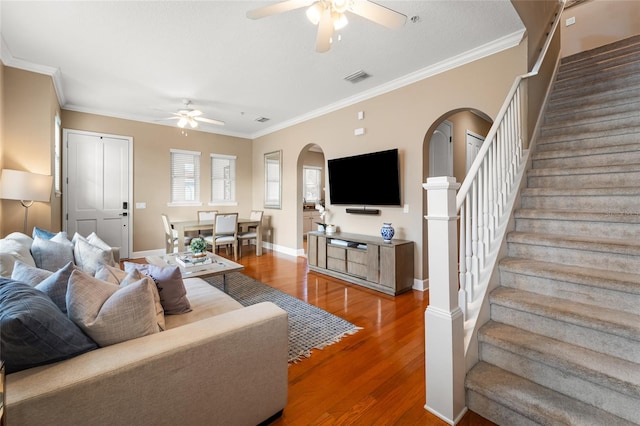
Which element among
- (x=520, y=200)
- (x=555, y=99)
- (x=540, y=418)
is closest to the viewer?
(x=540, y=418)

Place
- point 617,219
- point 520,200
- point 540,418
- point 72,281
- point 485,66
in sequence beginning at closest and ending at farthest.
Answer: point 72,281 → point 540,418 → point 617,219 → point 520,200 → point 485,66

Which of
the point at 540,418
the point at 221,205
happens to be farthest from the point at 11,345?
the point at 221,205

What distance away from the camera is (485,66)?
Result: 318 centimetres

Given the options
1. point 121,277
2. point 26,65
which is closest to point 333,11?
point 121,277

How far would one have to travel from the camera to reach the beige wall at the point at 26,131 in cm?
334

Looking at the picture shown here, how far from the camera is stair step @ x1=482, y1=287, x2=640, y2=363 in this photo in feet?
4.80

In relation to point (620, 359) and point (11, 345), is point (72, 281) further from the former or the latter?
point (620, 359)

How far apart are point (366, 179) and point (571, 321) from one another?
120 inches

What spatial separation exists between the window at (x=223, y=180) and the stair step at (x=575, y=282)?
6047 mm

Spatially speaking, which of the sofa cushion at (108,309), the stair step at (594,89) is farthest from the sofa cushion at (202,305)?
the stair step at (594,89)

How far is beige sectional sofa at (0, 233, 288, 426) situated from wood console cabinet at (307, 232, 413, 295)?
2.30m

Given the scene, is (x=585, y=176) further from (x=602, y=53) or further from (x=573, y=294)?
(x=602, y=53)

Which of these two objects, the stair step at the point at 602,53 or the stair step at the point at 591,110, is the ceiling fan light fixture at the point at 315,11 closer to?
the stair step at the point at 591,110

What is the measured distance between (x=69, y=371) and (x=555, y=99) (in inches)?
199
